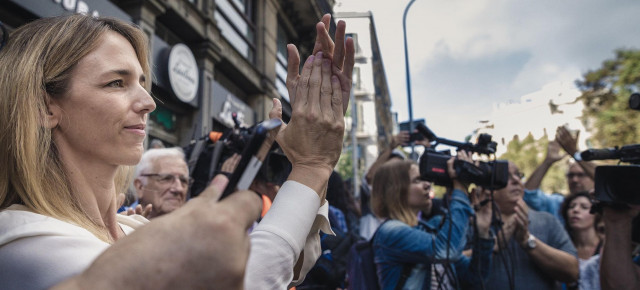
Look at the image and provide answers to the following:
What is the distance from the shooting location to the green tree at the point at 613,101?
1340 cm

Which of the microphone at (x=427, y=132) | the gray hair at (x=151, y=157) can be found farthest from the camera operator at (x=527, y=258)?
the gray hair at (x=151, y=157)

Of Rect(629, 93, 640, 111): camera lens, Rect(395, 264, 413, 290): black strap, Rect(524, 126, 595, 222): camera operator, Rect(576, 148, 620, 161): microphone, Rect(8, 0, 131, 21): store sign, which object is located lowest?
Rect(395, 264, 413, 290): black strap

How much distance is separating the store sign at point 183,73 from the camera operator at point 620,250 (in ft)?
22.7

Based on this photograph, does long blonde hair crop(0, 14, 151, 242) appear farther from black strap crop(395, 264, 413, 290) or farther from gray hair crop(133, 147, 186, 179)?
black strap crop(395, 264, 413, 290)

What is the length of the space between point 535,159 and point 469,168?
36042mm

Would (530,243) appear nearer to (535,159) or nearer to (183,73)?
(183,73)

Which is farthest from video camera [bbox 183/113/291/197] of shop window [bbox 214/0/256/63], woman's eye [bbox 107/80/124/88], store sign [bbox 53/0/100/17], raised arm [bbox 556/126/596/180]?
shop window [bbox 214/0/256/63]

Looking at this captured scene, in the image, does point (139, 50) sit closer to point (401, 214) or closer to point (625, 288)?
point (401, 214)

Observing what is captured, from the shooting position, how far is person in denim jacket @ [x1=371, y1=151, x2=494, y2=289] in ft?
9.11

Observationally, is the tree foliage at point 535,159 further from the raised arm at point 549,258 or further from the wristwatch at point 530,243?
the wristwatch at point 530,243

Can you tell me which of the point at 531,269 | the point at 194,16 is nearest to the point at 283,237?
the point at 531,269

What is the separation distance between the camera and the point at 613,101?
14.4 metres

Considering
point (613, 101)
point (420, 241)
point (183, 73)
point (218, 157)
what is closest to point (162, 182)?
point (420, 241)

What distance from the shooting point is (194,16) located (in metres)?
8.80
